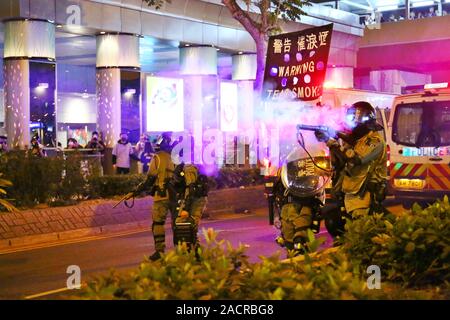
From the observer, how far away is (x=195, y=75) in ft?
85.6

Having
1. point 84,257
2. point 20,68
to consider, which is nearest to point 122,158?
point 20,68

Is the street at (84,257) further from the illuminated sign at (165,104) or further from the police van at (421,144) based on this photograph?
the illuminated sign at (165,104)

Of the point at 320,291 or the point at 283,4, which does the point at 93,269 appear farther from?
the point at 283,4

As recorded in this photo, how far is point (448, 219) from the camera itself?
6.18 m

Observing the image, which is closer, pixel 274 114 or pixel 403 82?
pixel 274 114

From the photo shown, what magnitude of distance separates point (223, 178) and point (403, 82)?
67.4 ft

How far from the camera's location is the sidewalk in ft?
40.1

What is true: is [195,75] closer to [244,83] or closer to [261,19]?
[244,83]

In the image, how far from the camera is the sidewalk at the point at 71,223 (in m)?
12.2

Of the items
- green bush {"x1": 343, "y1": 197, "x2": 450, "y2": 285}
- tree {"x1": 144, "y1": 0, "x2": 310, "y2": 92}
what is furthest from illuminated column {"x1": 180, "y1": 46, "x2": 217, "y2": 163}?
green bush {"x1": 343, "y1": 197, "x2": 450, "y2": 285}

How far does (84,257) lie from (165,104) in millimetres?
15384

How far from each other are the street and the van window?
3.39 m
